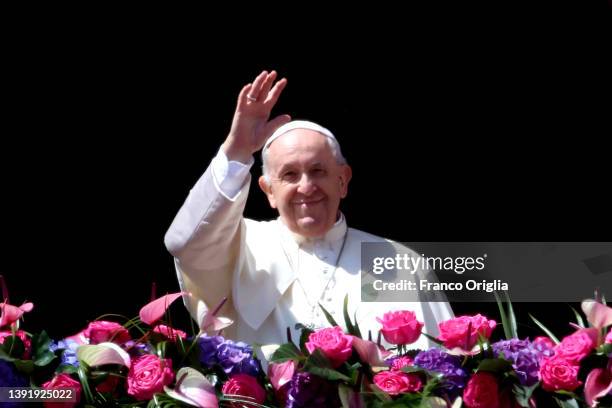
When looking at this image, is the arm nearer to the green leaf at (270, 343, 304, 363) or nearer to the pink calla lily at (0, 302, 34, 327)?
the pink calla lily at (0, 302, 34, 327)

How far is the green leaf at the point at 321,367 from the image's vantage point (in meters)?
3.19

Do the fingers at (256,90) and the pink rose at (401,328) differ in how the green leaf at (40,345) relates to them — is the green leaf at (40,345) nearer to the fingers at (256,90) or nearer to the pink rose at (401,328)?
the pink rose at (401,328)

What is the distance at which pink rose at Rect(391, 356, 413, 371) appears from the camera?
3.28 meters

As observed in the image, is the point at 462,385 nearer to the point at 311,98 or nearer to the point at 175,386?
the point at 175,386

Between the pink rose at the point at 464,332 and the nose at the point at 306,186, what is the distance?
1.28 m

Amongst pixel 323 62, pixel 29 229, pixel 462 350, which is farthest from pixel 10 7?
pixel 462 350

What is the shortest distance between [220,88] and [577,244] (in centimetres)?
185

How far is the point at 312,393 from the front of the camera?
3246mm

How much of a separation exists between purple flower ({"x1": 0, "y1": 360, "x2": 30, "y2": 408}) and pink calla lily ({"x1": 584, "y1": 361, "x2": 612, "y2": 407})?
1.37m

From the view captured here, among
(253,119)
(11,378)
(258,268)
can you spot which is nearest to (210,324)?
(11,378)

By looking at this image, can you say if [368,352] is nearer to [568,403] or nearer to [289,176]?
[568,403]

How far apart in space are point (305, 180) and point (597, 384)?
1.61 meters

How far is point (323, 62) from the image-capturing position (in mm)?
6289

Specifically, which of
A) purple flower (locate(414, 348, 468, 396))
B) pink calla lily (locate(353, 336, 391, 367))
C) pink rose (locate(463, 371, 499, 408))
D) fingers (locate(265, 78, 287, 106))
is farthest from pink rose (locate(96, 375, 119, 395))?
fingers (locate(265, 78, 287, 106))
